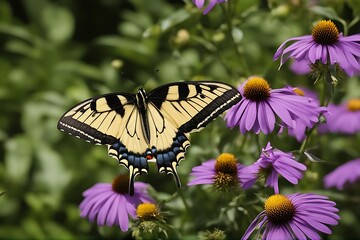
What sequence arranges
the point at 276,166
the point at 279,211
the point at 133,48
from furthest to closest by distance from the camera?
1. the point at 133,48
2. the point at 276,166
3. the point at 279,211

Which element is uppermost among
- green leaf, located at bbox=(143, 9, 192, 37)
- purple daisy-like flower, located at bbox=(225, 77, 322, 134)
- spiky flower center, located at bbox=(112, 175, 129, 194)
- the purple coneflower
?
green leaf, located at bbox=(143, 9, 192, 37)

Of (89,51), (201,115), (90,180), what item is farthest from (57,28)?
(201,115)

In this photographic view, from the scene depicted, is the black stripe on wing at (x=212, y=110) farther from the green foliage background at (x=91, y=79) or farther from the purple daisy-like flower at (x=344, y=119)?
the purple daisy-like flower at (x=344, y=119)

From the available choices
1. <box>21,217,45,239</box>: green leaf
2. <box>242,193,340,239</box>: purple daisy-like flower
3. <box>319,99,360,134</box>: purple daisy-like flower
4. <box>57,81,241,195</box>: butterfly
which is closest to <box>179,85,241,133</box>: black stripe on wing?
<box>57,81,241,195</box>: butterfly

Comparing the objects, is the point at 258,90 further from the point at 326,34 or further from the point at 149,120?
the point at 149,120

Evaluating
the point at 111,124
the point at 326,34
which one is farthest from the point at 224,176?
the point at 326,34

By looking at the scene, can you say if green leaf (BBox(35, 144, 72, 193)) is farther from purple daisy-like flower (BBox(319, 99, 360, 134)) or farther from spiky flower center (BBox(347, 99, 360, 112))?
spiky flower center (BBox(347, 99, 360, 112))
